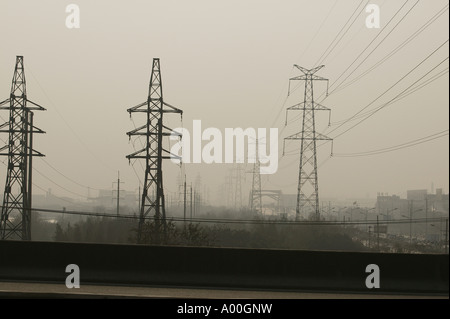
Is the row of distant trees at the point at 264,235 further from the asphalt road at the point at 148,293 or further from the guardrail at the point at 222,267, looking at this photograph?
the asphalt road at the point at 148,293

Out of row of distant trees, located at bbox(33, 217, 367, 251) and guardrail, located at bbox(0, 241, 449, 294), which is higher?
guardrail, located at bbox(0, 241, 449, 294)

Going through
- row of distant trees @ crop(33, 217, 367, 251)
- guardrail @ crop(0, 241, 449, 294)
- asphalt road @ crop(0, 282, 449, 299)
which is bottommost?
row of distant trees @ crop(33, 217, 367, 251)

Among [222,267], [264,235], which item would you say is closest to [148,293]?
[222,267]

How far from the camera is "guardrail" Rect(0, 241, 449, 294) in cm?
1373

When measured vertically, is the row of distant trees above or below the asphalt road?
below

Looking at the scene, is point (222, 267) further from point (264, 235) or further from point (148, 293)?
point (264, 235)

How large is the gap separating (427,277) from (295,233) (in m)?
49.9

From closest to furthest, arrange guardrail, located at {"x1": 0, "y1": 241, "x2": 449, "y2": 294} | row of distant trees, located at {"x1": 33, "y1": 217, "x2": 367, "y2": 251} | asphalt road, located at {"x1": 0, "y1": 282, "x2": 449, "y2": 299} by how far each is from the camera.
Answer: asphalt road, located at {"x1": 0, "y1": 282, "x2": 449, "y2": 299}
guardrail, located at {"x1": 0, "y1": 241, "x2": 449, "y2": 294}
row of distant trees, located at {"x1": 33, "y1": 217, "x2": 367, "y2": 251}

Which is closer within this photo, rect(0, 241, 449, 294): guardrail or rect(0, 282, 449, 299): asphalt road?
rect(0, 282, 449, 299): asphalt road

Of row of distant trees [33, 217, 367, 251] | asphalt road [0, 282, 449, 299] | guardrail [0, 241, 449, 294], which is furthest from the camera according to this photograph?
row of distant trees [33, 217, 367, 251]

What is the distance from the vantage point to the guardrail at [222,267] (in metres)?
13.7

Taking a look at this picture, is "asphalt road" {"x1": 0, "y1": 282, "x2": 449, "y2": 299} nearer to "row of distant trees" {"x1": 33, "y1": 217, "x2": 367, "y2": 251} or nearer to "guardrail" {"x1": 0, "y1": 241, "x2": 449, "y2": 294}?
"guardrail" {"x1": 0, "y1": 241, "x2": 449, "y2": 294}

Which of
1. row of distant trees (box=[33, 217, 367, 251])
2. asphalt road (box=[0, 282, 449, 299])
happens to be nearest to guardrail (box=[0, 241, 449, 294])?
asphalt road (box=[0, 282, 449, 299])
